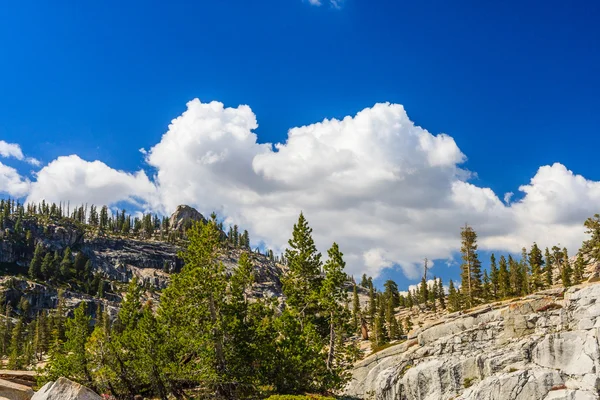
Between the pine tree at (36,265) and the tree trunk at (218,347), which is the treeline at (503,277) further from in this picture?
the pine tree at (36,265)

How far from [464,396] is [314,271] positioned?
680 inches

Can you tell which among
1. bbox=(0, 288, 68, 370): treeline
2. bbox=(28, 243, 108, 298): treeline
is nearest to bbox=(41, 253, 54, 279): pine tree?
bbox=(28, 243, 108, 298): treeline

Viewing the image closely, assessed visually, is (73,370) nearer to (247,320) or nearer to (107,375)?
(107,375)

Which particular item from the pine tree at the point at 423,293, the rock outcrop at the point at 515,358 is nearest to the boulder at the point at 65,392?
the rock outcrop at the point at 515,358

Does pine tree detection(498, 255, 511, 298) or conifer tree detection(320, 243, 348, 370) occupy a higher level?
pine tree detection(498, 255, 511, 298)

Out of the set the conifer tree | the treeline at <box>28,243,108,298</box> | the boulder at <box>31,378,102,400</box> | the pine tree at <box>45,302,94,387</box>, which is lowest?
the boulder at <box>31,378,102,400</box>

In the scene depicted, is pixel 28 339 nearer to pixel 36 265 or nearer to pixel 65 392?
pixel 36 265

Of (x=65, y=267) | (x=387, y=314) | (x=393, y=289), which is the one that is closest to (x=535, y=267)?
(x=387, y=314)

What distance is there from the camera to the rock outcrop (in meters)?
29.5

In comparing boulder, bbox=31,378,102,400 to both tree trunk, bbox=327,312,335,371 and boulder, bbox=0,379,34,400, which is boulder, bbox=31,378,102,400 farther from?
tree trunk, bbox=327,312,335,371

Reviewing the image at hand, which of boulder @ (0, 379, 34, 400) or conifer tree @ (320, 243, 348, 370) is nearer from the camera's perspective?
boulder @ (0, 379, 34, 400)

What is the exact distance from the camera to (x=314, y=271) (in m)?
44.1

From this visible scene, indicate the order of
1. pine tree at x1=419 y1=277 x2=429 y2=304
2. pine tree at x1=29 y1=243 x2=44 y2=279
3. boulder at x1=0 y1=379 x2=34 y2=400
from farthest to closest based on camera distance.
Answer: pine tree at x1=29 y1=243 x2=44 y2=279 → pine tree at x1=419 y1=277 x2=429 y2=304 → boulder at x1=0 y1=379 x2=34 y2=400

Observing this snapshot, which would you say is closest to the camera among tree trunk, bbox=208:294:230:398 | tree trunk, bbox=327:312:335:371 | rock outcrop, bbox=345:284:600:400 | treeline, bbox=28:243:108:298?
rock outcrop, bbox=345:284:600:400
